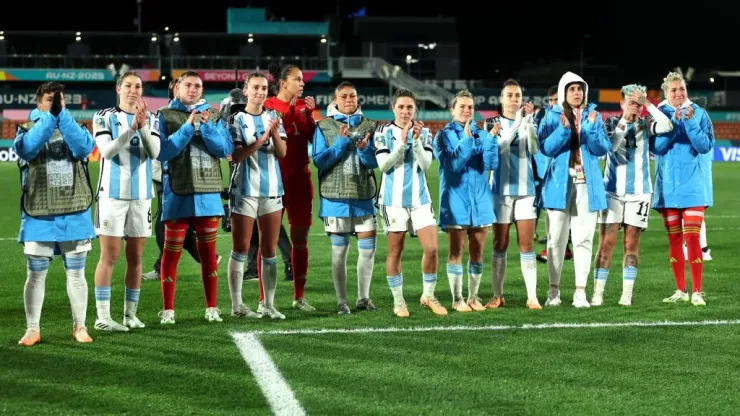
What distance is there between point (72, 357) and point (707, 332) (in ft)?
14.5

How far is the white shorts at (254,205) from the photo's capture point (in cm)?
811

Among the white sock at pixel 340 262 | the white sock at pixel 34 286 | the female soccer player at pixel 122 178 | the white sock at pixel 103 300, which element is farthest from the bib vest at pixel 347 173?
the white sock at pixel 34 286

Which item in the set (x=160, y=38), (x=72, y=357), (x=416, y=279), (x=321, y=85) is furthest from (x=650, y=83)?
(x=72, y=357)

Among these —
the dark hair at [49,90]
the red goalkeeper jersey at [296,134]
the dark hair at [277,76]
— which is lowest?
the red goalkeeper jersey at [296,134]

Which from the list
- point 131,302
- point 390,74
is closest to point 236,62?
point 390,74

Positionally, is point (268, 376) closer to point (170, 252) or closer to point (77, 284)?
point (77, 284)

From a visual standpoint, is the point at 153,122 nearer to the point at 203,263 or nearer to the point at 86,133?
the point at 86,133

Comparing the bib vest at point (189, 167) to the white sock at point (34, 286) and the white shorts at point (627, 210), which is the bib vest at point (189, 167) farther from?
the white shorts at point (627, 210)

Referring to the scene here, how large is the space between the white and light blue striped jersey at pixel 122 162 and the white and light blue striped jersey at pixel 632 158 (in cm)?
387

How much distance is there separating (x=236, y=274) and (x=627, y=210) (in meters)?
3.37

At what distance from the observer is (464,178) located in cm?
846

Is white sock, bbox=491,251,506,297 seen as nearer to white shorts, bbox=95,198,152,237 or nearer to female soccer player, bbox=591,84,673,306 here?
female soccer player, bbox=591,84,673,306

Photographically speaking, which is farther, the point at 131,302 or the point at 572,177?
the point at 572,177

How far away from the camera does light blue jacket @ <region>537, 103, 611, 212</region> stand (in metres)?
8.52
